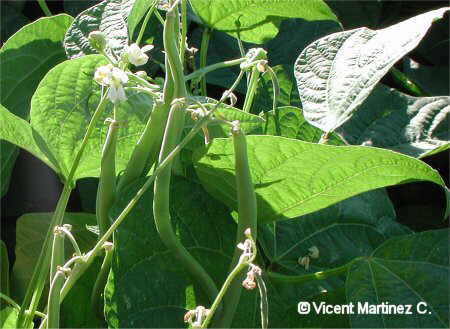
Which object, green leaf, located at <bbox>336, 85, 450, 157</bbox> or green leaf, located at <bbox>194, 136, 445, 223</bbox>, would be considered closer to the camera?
green leaf, located at <bbox>194, 136, 445, 223</bbox>

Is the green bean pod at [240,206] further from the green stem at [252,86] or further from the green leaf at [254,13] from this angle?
the green leaf at [254,13]

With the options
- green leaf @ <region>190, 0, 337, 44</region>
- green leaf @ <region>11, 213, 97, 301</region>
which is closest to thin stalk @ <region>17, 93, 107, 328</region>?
green leaf @ <region>11, 213, 97, 301</region>

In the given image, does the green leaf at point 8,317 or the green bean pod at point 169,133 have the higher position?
the green bean pod at point 169,133

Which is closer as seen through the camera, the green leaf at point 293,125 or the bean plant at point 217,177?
the bean plant at point 217,177

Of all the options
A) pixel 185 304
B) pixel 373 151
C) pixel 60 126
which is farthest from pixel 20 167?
pixel 373 151

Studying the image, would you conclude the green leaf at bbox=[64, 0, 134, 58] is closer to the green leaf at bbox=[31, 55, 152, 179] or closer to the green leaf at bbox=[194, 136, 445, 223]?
the green leaf at bbox=[31, 55, 152, 179]

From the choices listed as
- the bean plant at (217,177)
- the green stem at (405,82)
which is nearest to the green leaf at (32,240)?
the bean plant at (217,177)

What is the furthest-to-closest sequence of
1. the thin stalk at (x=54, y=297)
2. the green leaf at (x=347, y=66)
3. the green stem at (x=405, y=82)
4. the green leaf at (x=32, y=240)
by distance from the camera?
the green stem at (x=405, y=82) < the green leaf at (x=32, y=240) < the green leaf at (x=347, y=66) < the thin stalk at (x=54, y=297)
